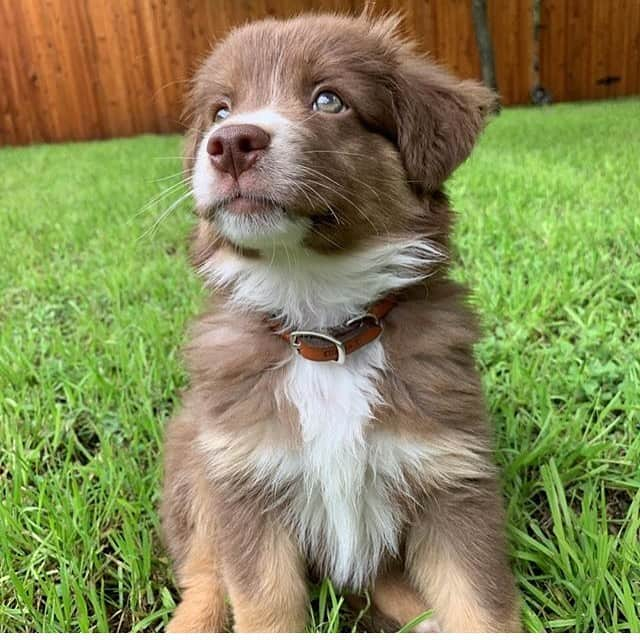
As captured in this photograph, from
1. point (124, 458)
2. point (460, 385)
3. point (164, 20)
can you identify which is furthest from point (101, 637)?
point (164, 20)

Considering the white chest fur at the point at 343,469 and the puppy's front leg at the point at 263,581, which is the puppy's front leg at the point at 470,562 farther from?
the puppy's front leg at the point at 263,581

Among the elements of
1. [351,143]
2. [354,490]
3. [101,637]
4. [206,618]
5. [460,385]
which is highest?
[351,143]

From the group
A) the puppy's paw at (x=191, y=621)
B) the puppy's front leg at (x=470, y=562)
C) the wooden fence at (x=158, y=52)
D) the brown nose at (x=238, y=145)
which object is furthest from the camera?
the wooden fence at (x=158, y=52)

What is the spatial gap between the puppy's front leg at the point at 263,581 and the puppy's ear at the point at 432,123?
1.04 meters

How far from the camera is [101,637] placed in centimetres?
171

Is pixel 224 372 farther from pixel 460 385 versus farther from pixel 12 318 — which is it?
pixel 12 318

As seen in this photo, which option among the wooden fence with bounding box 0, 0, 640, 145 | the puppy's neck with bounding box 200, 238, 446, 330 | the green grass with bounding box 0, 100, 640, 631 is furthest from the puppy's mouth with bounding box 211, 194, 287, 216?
the wooden fence with bounding box 0, 0, 640, 145

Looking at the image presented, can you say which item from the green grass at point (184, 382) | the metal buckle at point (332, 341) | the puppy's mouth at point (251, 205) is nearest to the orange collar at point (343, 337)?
the metal buckle at point (332, 341)

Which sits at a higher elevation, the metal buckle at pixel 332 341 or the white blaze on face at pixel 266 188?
the white blaze on face at pixel 266 188

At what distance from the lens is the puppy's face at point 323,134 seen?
5.86 feet

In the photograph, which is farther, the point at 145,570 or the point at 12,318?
the point at 12,318

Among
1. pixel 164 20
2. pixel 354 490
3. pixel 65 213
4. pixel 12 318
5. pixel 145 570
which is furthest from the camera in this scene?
pixel 164 20

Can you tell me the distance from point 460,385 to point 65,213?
528cm

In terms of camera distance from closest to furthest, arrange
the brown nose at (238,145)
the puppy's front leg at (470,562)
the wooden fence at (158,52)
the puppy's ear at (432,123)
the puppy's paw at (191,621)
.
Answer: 1. the brown nose at (238,145)
2. the puppy's front leg at (470,562)
3. the puppy's paw at (191,621)
4. the puppy's ear at (432,123)
5. the wooden fence at (158,52)
